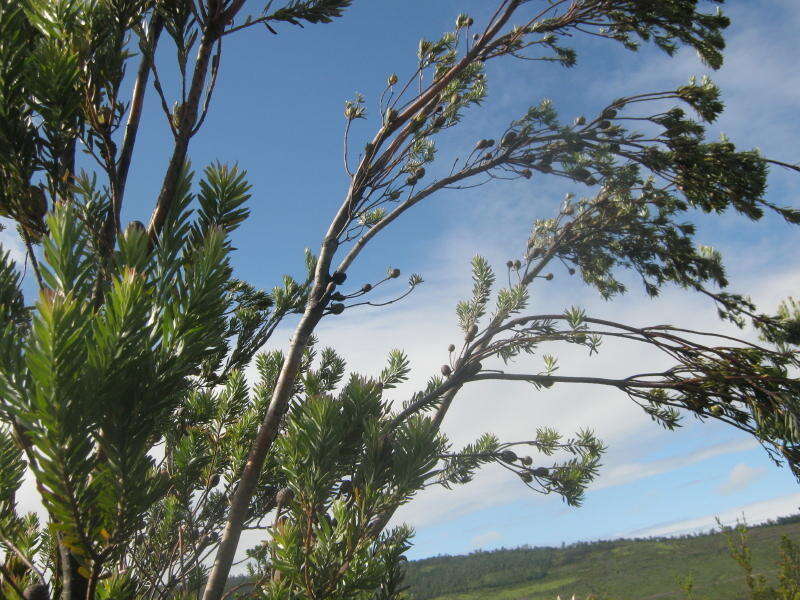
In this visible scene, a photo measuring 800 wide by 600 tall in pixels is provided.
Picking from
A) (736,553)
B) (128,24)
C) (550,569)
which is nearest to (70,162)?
(128,24)

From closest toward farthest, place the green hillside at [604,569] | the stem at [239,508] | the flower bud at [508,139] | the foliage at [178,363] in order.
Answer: the foliage at [178,363]
the stem at [239,508]
the flower bud at [508,139]
the green hillside at [604,569]

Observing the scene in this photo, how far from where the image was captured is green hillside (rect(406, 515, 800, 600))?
2776 inches

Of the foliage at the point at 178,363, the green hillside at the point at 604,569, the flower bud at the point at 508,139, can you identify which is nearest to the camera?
the foliage at the point at 178,363

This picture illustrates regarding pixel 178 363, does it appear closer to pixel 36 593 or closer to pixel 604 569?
pixel 36 593

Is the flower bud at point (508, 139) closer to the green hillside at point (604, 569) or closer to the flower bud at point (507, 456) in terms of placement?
the flower bud at point (507, 456)

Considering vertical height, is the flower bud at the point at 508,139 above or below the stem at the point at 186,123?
above

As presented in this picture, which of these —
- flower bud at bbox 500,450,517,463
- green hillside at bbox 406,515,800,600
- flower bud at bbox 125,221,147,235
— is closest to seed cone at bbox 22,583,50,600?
flower bud at bbox 125,221,147,235

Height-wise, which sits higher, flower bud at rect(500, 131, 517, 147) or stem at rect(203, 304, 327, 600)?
flower bud at rect(500, 131, 517, 147)

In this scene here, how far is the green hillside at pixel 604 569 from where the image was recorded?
70500mm

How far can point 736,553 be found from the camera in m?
8.02

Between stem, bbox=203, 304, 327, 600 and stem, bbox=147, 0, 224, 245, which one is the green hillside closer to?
stem, bbox=203, 304, 327, 600

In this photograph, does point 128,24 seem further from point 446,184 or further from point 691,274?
point 691,274

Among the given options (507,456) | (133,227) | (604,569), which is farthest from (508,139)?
(604,569)

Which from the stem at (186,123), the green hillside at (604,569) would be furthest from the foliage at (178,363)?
the green hillside at (604,569)
